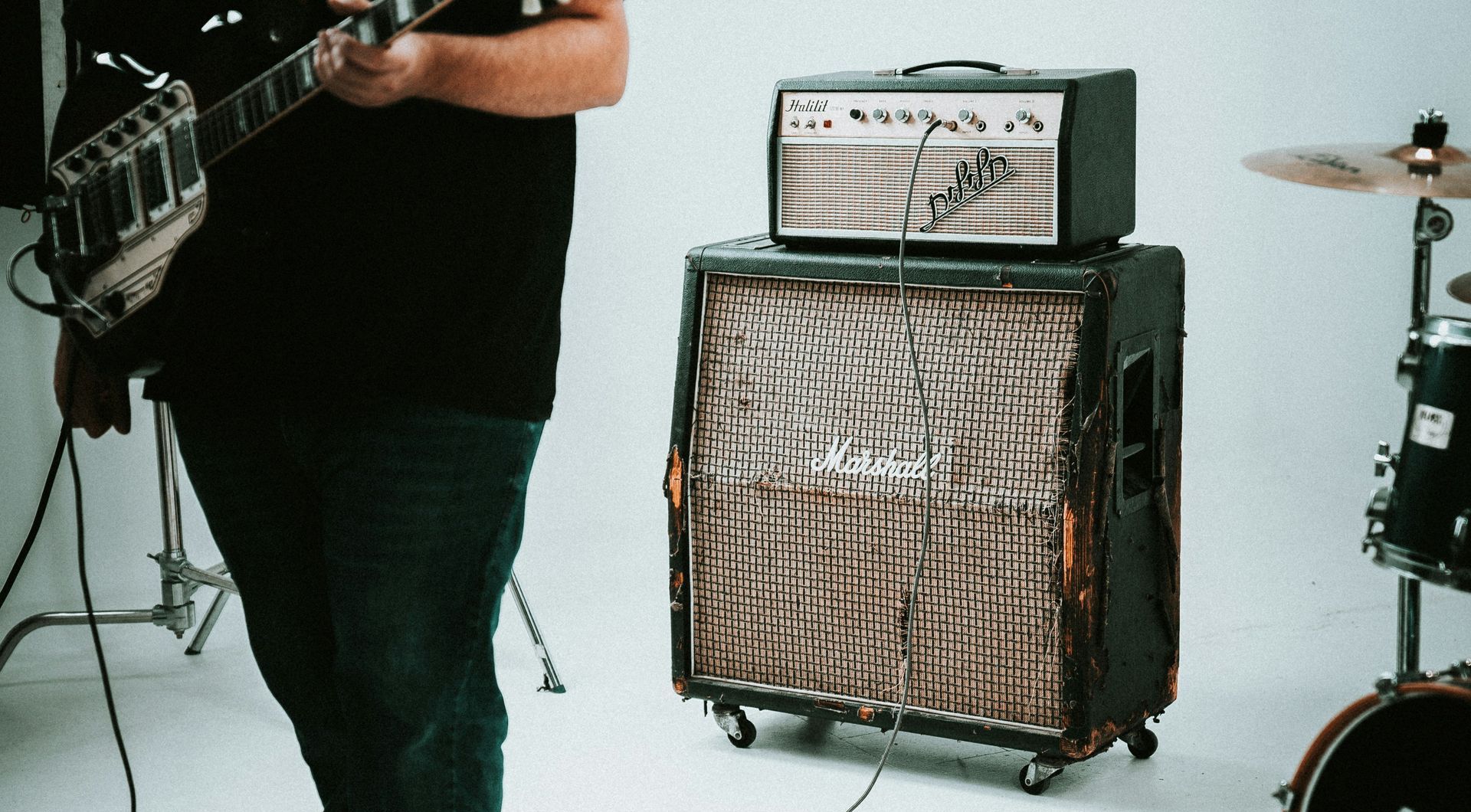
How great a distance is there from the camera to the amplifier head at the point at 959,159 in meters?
1.92

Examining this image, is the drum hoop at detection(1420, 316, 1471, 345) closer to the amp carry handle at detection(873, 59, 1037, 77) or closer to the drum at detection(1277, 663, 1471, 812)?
the drum at detection(1277, 663, 1471, 812)

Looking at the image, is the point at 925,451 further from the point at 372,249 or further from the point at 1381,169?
the point at 372,249

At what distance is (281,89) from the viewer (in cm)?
116

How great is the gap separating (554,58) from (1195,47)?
6.55 feet

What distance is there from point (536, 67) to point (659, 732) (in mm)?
1381

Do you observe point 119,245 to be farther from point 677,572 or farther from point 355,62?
point 677,572

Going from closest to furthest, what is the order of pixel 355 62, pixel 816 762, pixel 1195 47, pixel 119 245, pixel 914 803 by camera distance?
pixel 355 62 → pixel 119 245 → pixel 914 803 → pixel 816 762 → pixel 1195 47

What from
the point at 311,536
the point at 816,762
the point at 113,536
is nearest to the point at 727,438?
the point at 816,762

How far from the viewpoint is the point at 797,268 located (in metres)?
2.06

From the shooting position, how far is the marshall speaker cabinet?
194 centimetres

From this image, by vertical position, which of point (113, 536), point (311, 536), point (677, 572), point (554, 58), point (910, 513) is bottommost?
point (113, 536)

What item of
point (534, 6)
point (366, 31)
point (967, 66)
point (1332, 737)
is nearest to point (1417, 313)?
point (1332, 737)

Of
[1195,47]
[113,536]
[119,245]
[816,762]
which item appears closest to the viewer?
[119,245]

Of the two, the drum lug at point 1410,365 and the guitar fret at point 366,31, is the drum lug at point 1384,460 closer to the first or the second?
the drum lug at point 1410,365
